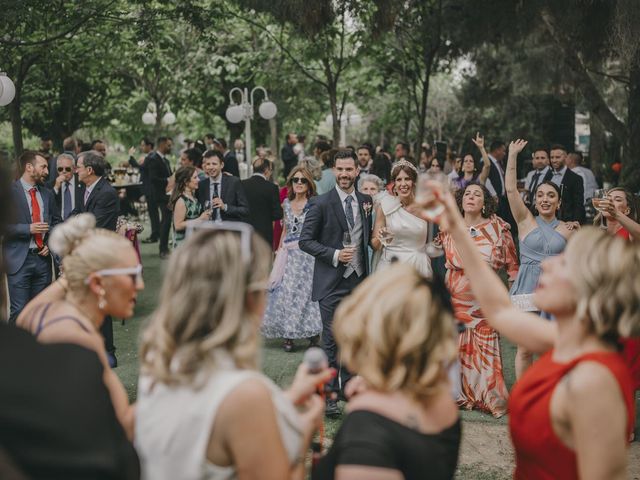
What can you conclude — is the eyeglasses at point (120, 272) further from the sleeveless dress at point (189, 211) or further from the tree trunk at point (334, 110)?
the tree trunk at point (334, 110)

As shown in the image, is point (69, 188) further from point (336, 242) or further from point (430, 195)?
point (430, 195)

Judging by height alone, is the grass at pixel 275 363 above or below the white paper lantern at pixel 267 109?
below

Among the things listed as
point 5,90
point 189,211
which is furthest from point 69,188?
point 5,90

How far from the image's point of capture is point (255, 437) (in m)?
2.12

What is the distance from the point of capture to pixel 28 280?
809 centimetres

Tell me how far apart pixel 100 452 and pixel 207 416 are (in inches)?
17.7

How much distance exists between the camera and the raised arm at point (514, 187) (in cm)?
657

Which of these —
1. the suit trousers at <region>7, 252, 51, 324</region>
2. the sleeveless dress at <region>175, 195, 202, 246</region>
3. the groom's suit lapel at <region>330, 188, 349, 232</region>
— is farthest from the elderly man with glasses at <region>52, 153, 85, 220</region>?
the groom's suit lapel at <region>330, 188, 349, 232</region>

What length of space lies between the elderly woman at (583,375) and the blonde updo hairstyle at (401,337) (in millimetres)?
393

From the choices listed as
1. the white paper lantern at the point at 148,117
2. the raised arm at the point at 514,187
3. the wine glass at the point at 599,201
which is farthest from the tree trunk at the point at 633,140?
the white paper lantern at the point at 148,117

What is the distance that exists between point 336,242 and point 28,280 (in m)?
3.17

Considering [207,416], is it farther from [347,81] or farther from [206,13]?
[347,81]

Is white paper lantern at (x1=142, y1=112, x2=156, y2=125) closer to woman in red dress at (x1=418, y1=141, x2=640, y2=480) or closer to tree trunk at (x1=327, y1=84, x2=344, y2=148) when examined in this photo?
tree trunk at (x1=327, y1=84, x2=344, y2=148)

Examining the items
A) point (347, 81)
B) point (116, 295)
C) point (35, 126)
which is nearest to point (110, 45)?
point (347, 81)
